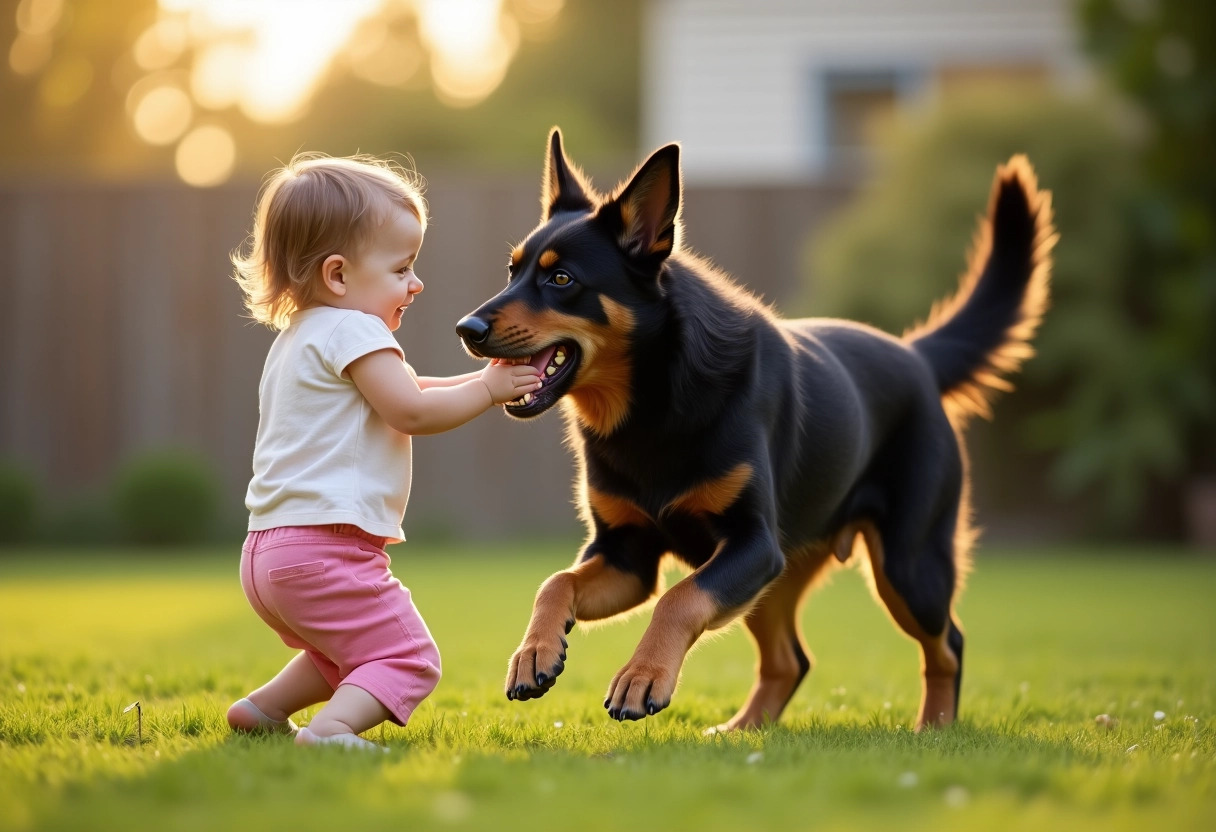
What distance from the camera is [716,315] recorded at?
3.86 meters

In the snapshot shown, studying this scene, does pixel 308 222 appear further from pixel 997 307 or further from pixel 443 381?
pixel 997 307

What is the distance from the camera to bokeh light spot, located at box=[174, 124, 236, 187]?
79.0 feet

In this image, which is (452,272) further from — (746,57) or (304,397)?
(304,397)

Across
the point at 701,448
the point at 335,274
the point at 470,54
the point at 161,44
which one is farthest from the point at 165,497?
the point at 470,54

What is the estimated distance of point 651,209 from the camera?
3742 mm

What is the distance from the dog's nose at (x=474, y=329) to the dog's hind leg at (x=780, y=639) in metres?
1.41

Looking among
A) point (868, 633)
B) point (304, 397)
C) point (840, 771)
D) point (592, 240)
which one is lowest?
point (868, 633)

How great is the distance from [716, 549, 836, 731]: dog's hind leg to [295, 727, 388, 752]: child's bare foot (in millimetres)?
1504

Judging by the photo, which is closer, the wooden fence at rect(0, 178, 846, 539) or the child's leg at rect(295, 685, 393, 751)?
the child's leg at rect(295, 685, 393, 751)

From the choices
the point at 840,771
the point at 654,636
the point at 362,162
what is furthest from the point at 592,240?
the point at 840,771

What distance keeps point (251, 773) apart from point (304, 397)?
110cm

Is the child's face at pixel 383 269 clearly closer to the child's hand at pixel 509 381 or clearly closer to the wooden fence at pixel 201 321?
the child's hand at pixel 509 381

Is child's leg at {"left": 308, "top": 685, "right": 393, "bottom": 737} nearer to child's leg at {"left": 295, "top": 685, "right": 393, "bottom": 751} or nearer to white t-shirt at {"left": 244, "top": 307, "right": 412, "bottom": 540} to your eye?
child's leg at {"left": 295, "top": 685, "right": 393, "bottom": 751}

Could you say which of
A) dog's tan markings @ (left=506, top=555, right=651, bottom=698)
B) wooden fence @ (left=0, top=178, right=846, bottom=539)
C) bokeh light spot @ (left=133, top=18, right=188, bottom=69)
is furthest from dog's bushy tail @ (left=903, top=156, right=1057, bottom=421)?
bokeh light spot @ (left=133, top=18, right=188, bottom=69)
